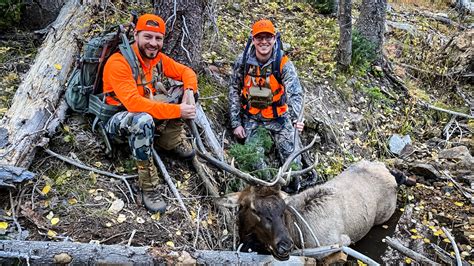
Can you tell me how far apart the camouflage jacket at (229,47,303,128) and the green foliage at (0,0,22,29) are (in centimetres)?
372

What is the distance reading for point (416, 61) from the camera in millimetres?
10578

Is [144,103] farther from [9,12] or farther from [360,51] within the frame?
[360,51]

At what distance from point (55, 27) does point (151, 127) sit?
3.05 m

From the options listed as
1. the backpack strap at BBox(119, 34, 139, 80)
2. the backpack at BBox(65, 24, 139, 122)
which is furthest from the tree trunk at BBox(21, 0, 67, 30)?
the backpack strap at BBox(119, 34, 139, 80)

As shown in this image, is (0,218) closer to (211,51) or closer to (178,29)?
(178,29)

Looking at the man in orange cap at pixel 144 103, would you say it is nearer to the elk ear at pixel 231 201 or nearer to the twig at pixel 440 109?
the elk ear at pixel 231 201

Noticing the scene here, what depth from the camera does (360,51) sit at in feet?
29.8

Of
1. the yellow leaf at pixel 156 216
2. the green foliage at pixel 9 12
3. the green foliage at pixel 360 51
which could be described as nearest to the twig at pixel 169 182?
the yellow leaf at pixel 156 216

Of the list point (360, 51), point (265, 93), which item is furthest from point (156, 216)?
point (360, 51)

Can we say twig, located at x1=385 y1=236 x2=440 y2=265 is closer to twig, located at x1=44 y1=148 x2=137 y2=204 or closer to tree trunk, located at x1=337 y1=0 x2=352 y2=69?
twig, located at x1=44 y1=148 x2=137 y2=204

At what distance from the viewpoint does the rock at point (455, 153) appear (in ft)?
26.1

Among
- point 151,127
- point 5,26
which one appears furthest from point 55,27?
point 151,127

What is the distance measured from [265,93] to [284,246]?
2.60m

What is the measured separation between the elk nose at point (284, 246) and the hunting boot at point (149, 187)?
1299 millimetres
